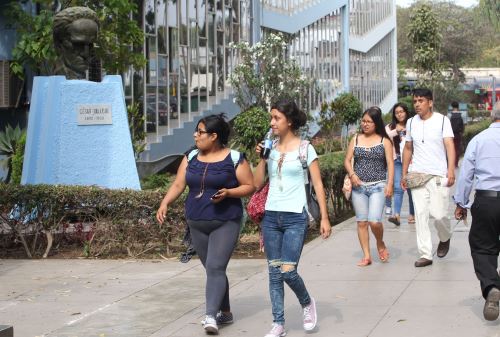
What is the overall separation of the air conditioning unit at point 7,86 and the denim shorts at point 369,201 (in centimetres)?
1208

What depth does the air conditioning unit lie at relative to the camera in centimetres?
2059

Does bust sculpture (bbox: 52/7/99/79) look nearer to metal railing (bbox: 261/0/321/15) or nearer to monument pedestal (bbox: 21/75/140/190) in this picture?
monument pedestal (bbox: 21/75/140/190)

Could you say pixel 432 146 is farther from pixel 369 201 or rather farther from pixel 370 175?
pixel 369 201

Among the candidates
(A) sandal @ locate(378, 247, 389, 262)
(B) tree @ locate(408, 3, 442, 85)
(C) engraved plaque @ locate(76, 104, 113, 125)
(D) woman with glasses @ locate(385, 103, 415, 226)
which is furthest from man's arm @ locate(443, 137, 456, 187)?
(B) tree @ locate(408, 3, 442, 85)

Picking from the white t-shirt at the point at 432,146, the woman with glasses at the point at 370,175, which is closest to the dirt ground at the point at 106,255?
the woman with glasses at the point at 370,175

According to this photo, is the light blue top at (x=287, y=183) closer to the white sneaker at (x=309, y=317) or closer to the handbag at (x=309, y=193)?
the handbag at (x=309, y=193)

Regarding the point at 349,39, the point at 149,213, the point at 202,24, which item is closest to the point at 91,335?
the point at 149,213

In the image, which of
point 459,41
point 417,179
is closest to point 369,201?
point 417,179

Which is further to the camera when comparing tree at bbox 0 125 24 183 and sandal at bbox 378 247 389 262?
tree at bbox 0 125 24 183

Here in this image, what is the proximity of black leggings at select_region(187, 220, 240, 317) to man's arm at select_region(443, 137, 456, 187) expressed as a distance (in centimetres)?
322

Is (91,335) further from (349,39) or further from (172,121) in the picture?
(349,39)

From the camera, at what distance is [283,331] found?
23.9ft

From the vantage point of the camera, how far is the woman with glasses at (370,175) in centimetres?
1027

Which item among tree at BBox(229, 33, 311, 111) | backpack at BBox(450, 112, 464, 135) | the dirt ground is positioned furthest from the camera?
tree at BBox(229, 33, 311, 111)
